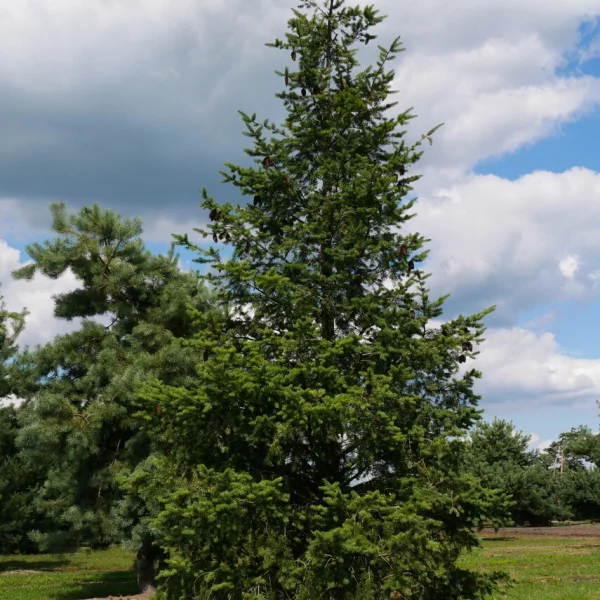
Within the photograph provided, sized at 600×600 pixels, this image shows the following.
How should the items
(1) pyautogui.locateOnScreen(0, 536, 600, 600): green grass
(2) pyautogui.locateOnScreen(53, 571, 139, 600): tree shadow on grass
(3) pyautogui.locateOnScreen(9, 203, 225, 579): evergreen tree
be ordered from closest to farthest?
(1) pyautogui.locateOnScreen(0, 536, 600, 600): green grass
(3) pyautogui.locateOnScreen(9, 203, 225, 579): evergreen tree
(2) pyautogui.locateOnScreen(53, 571, 139, 600): tree shadow on grass

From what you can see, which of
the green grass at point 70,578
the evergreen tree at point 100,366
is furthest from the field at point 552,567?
the green grass at point 70,578

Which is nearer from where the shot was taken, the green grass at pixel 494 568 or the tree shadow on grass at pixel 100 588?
the green grass at pixel 494 568

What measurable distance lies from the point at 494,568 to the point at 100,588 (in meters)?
11.8

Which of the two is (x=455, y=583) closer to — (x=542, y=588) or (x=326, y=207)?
(x=326, y=207)

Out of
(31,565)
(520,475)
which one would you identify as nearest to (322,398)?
(31,565)

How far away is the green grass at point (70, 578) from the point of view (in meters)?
17.8

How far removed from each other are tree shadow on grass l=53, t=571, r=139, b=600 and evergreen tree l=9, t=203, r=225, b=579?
1.45 metres

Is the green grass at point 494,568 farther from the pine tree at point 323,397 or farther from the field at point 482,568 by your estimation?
the pine tree at point 323,397

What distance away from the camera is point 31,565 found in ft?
97.3

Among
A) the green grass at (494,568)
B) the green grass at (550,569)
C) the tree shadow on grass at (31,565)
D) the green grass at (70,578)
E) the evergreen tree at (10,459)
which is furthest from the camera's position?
the tree shadow on grass at (31,565)

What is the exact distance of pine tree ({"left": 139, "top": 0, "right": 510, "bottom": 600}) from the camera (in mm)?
8336

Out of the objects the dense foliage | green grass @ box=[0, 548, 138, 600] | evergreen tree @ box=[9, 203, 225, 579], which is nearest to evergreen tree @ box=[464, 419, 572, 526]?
green grass @ box=[0, 548, 138, 600]

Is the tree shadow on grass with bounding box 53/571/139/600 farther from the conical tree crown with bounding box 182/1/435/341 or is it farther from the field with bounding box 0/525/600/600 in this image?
the conical tree crown with bounding box 182/1/435/341

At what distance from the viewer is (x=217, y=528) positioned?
8.35 meters
